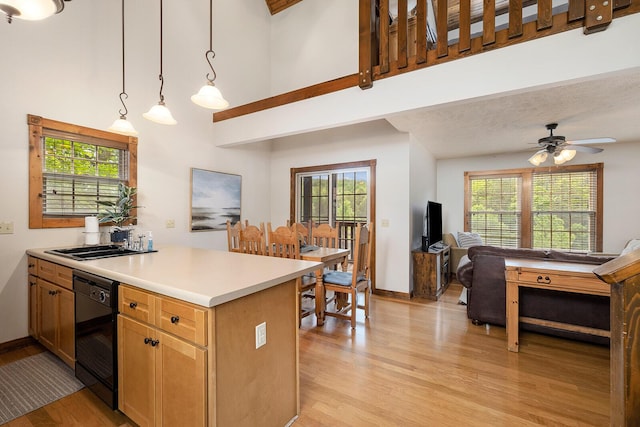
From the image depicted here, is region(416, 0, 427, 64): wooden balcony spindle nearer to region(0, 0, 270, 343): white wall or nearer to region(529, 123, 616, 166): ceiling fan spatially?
region(529, 123, 616, 166): ceiling fan

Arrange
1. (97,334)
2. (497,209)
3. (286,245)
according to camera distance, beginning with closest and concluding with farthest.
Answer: (97,334) < (286,245) < (497,209)

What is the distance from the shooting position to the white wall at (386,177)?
4191mm

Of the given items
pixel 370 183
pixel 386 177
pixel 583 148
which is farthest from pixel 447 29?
pixel 583 148

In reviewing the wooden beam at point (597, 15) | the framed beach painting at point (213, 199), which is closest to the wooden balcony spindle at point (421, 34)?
the wooden beam at point (597, 15)

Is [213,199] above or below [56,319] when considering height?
above

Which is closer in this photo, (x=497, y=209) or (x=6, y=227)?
(x=6, y=227)

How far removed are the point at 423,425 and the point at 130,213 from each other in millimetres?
3555

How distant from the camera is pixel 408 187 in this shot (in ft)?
13.6

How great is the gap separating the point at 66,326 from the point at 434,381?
2.80 meters

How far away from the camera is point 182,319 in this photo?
4.25 feet

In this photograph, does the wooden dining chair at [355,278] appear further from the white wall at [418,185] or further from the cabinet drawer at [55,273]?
the cabinet drawer at [55,273]

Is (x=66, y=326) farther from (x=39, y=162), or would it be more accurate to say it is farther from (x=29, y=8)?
(x=29, y=8)

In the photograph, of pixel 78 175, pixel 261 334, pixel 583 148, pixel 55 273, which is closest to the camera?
pixel 261 334

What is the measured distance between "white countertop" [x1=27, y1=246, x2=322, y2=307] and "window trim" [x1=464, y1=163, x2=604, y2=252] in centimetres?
527
